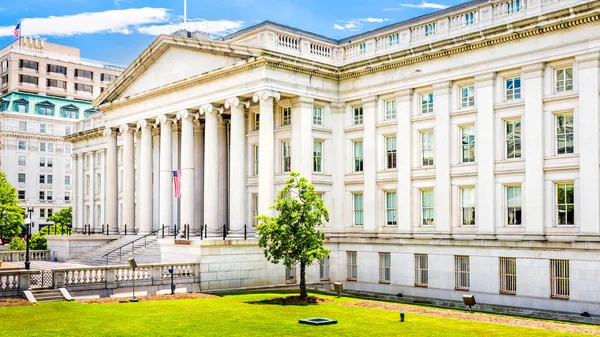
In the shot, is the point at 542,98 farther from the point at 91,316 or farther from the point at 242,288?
the point at 91,316

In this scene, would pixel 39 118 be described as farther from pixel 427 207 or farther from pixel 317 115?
pixel 427 207

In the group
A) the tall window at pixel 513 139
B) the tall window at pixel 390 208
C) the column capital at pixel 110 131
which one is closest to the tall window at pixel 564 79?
the tall window at pixel 513 139

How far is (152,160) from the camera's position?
195 feet

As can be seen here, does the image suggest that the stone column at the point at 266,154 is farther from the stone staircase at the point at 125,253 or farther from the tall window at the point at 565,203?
the tall window at the point at 565,203

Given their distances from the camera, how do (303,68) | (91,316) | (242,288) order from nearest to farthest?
(91,316)
(242,288)
(303,68)

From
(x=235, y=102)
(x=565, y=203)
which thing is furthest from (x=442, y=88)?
(x=235, y=102)

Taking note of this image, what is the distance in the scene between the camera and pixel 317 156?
45781 millimetres

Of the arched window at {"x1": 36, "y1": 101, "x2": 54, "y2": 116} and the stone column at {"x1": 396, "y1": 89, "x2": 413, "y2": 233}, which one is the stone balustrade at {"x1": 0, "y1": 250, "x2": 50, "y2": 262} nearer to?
the stone column at {"x1": 396, "y1": 89, "x2": 413, "y2": 233}

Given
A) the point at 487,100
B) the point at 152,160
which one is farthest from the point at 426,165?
the point at 152,160

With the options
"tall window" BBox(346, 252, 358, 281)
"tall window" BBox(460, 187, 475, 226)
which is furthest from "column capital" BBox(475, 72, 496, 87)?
"tall window" BBox(346, 252, 358, 281)

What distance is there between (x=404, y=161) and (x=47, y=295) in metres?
21.5

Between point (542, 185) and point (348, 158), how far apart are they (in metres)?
14.1

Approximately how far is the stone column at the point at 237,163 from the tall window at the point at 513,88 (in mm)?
16317

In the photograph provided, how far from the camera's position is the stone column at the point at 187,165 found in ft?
162
